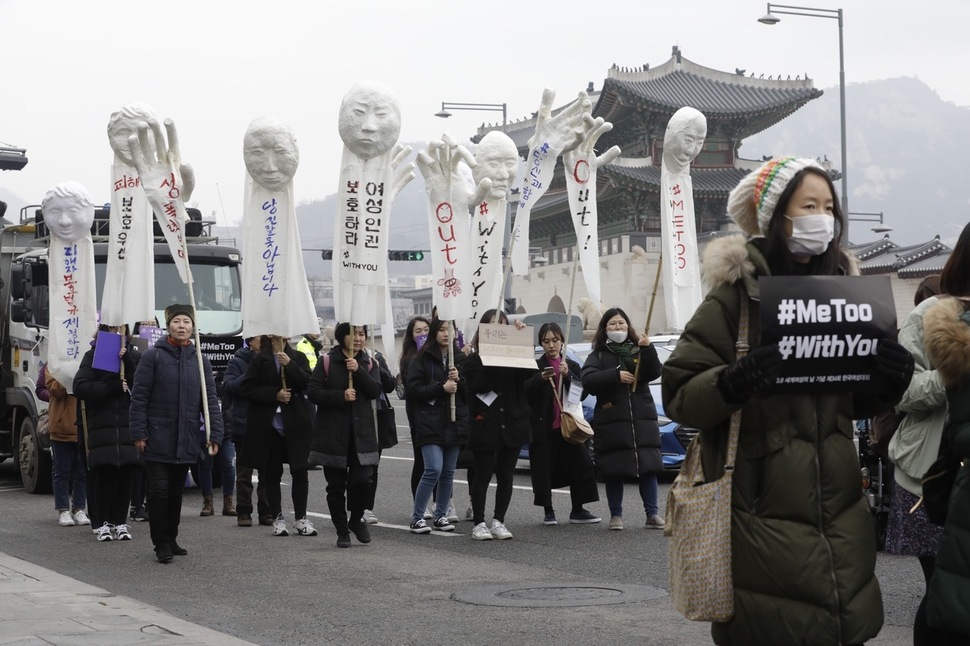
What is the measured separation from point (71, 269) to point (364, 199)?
11.7 ft

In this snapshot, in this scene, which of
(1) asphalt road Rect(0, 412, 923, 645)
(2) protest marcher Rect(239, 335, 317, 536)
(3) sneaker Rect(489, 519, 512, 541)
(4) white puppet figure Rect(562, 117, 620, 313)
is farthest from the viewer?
(4) white puppet figure Rect(562, 117, 620, 313)

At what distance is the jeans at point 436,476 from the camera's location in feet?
36.1

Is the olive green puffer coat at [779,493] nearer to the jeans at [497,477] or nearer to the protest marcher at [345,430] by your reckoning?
the protest marcher at [345,430]

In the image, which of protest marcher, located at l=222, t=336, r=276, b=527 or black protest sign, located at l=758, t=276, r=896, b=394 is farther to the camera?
protest marcher, located at l=222, t=336, r=276, b=527

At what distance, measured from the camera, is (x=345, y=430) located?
10219 mm

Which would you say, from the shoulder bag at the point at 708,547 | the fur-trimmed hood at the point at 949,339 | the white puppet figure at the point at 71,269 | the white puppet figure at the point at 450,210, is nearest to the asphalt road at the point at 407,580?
the white puppet figure at the point at 71,269

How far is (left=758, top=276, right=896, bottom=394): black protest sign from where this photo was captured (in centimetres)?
357

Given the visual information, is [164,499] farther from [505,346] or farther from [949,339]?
[949,339]

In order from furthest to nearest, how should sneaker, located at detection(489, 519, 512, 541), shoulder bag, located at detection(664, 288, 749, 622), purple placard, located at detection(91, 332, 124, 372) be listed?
purple placard, located at detection(91, 332, 124, 372) → sneaker, located at detection(489, 519, 512, 541) → shoulder bag, located at detection(664, 288, 749, 622)

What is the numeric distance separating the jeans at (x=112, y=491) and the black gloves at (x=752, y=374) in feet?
27.5

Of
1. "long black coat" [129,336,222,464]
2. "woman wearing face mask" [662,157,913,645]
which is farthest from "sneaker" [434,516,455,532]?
"woman wearing face mask" [662,157,913,645]

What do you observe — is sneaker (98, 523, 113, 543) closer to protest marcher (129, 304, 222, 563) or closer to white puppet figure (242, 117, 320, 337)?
protest marcher (129, 304, 222, 563)

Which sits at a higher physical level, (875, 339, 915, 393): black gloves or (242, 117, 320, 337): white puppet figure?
(242, 117, 320, 337): white puppet figure

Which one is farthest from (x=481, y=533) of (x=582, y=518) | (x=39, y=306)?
(x=39, y=306)
